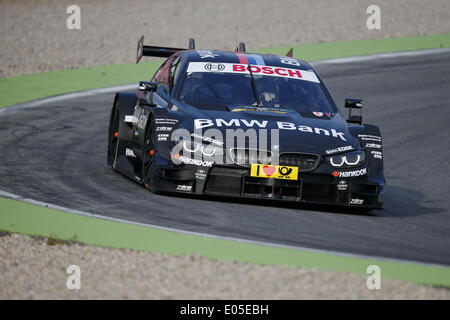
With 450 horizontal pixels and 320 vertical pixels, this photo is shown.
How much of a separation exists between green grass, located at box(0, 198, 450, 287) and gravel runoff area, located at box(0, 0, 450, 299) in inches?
6.9

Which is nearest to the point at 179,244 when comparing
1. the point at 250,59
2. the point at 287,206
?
the point at 287,206

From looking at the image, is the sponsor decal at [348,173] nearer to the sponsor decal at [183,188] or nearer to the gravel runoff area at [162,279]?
the sponsor decal at [183,188]

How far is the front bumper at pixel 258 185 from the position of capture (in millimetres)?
8492

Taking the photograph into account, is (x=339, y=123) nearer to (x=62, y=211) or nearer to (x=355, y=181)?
(x=355, y=181)

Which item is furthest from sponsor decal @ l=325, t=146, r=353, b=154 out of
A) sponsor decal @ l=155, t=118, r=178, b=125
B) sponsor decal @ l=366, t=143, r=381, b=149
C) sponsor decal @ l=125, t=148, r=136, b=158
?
sponsor decal @ l=125, t=148, r=136, b=158


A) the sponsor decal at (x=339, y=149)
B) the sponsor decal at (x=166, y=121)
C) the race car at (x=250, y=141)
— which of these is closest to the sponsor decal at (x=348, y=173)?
the race car at (x=250, y=141)

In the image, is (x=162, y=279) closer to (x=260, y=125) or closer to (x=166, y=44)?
(x=260, y=125)

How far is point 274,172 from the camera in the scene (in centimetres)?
849

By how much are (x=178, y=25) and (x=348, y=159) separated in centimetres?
1394

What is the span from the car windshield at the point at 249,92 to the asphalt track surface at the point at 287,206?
115 cm

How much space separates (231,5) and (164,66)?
546 inches

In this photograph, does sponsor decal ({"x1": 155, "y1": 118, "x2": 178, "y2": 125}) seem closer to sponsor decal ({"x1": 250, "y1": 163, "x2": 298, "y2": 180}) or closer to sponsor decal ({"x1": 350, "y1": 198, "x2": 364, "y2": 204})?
sponsor decal ({"x1": 250, "y1": 163, "x2": 298, "y2": 180})

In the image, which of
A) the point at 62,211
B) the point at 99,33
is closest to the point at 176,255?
the point at 62,211
